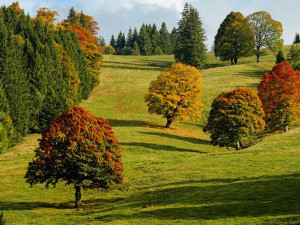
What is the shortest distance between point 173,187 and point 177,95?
108 ft

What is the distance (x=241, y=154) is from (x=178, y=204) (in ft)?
62.3

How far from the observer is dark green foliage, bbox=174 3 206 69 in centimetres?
10519

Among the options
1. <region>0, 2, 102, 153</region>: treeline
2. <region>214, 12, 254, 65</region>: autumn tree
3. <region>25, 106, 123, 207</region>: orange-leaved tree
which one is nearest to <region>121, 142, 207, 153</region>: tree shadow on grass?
<region>0, 2, 102, 153</region>: treeline

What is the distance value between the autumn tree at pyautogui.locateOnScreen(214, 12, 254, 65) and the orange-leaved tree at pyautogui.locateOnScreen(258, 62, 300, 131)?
5329 cm

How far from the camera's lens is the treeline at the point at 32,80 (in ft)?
165

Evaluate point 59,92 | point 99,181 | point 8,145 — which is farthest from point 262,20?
point 99,181

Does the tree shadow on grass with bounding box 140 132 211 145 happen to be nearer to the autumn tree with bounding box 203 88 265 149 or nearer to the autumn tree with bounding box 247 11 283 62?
the autumn tree with bounding box 203 88 265 149

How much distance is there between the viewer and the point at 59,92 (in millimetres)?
62000

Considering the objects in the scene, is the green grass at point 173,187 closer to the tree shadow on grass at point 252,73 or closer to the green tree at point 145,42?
the tree shadow on grass at point 252,73

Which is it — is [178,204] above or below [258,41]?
below

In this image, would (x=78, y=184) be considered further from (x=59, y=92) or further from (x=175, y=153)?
(x=59, y=92)

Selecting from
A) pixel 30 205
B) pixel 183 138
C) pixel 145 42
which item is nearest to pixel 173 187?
pixel 30 205

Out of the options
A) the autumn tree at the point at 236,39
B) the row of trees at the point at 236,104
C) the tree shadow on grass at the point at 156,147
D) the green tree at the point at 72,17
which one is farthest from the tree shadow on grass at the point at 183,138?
the green tree at the point at 72,17

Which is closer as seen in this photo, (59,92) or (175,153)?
(175,153)
